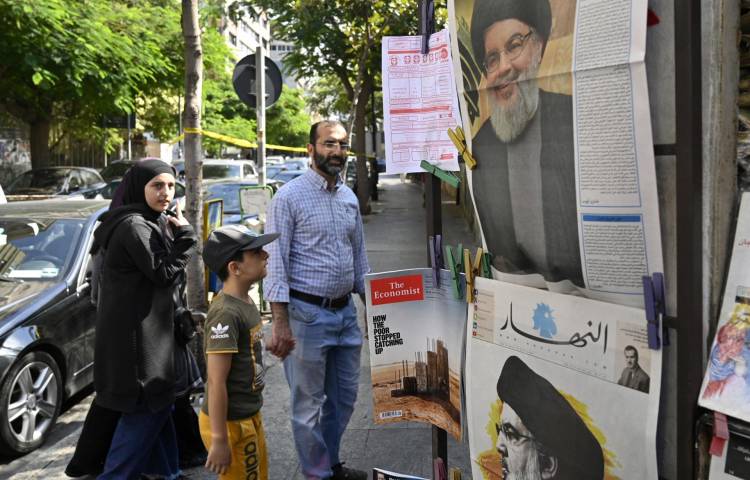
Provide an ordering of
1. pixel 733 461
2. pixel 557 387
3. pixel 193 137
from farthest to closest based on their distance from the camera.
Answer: pixel 193 137 → pixel 557 387 → pixel 733 461

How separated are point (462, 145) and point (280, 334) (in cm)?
137

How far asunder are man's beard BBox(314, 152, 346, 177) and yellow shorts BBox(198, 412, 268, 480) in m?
1.37

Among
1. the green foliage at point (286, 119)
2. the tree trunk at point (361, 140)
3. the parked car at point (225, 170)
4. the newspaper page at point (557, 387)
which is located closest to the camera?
the newspaper page at point (557, 387)

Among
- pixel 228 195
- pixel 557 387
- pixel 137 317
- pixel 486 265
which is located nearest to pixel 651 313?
pixel 557 387

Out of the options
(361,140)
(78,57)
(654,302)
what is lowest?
(654,302)

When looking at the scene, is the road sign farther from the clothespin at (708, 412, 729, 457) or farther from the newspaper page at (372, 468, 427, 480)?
the clothespin at (708, 412, 729, 457)

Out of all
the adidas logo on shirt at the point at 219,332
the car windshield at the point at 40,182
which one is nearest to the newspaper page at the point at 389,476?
the adidas logo on shirt at the point at 219,332

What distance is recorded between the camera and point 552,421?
252 cm

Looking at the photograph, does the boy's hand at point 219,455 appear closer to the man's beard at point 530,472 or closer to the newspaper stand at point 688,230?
the man's beard at point 530,472

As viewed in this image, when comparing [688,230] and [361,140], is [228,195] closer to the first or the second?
[361,140]

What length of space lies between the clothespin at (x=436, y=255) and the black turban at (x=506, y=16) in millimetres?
812

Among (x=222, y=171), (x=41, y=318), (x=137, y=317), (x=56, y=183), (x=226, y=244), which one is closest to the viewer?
(x=226, y=244)

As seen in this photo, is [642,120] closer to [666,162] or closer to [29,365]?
[666,162]

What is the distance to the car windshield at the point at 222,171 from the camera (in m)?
18.8
